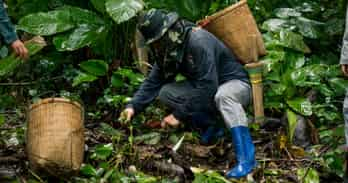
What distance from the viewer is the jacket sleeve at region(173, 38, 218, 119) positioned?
15.5 feet

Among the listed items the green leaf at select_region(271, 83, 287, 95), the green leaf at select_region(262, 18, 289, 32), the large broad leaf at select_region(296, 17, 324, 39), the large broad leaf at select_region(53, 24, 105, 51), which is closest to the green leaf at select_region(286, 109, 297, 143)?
the green leaf at select_region(271, 83, 287, 95)

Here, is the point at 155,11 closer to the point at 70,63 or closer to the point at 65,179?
the point at 65,179

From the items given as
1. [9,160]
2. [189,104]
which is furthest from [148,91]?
[9,160]

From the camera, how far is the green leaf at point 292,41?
5.84m

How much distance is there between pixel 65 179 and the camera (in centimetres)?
435

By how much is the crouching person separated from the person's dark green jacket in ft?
3.19

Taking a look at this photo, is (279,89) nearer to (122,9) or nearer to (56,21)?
(122,9)

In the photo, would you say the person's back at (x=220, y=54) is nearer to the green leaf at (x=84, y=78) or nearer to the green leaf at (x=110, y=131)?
the green leaf at (x=110, y=131)

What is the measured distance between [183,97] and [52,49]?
2.59m

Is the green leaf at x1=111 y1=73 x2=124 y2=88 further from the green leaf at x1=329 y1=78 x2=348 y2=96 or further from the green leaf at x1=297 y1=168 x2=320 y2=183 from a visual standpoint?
the green leaf at x1=297 y1=168 x2=320 y2=183

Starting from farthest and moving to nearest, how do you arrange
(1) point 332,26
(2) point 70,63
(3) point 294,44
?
(2) point 70,63
(1) point 332,26
(3) point 294,44

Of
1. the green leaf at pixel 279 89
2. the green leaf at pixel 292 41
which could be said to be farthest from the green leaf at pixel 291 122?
the green leaf at pixel 292 41

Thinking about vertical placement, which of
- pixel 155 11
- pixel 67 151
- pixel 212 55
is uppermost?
pixel 155 11

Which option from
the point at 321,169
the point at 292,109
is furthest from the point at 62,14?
the point at 321,169
